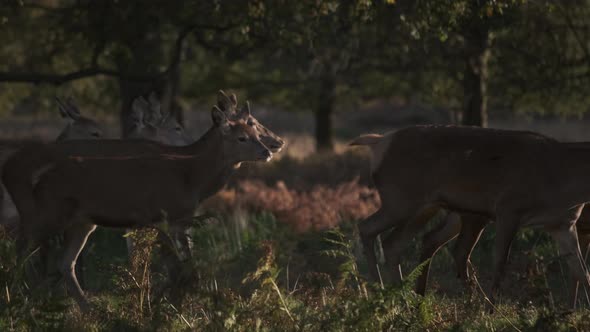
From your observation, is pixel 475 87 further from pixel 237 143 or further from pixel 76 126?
pixel 237 143

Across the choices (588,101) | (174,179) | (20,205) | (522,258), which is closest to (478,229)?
(522,258)

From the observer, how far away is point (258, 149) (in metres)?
9.89

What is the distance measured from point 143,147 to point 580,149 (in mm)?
3785

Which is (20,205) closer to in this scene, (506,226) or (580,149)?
(506,226)

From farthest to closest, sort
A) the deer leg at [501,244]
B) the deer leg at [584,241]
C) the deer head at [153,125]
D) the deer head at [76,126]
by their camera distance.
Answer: the deer head at [153,125] < the deer head at [76,126] < the deer leg at [584,241] < the deer leg at [501,244]

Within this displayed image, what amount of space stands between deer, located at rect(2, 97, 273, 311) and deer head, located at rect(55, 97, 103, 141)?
337cm

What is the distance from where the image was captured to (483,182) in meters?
8.91

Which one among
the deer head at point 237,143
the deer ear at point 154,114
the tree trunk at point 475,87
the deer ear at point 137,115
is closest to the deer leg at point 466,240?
the deer head at point 237,143

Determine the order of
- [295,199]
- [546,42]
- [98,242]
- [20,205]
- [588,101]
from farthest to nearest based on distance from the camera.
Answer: [588,101]
[546,42]
[295,199]
[98,242]
[20,205]

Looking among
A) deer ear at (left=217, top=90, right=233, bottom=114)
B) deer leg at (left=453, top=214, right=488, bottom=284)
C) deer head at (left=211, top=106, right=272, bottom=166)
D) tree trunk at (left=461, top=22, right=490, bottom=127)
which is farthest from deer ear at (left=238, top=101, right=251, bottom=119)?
tree trunk at (left=461, top=22, right=490, bottom=127)

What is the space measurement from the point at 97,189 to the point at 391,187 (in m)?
2.48

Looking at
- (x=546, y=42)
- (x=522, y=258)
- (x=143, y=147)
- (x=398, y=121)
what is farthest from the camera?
(x=398, y=121)

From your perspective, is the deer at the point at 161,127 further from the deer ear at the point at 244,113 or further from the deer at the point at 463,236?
the deer at the point at 463,236

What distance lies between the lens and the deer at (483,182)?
874cm
